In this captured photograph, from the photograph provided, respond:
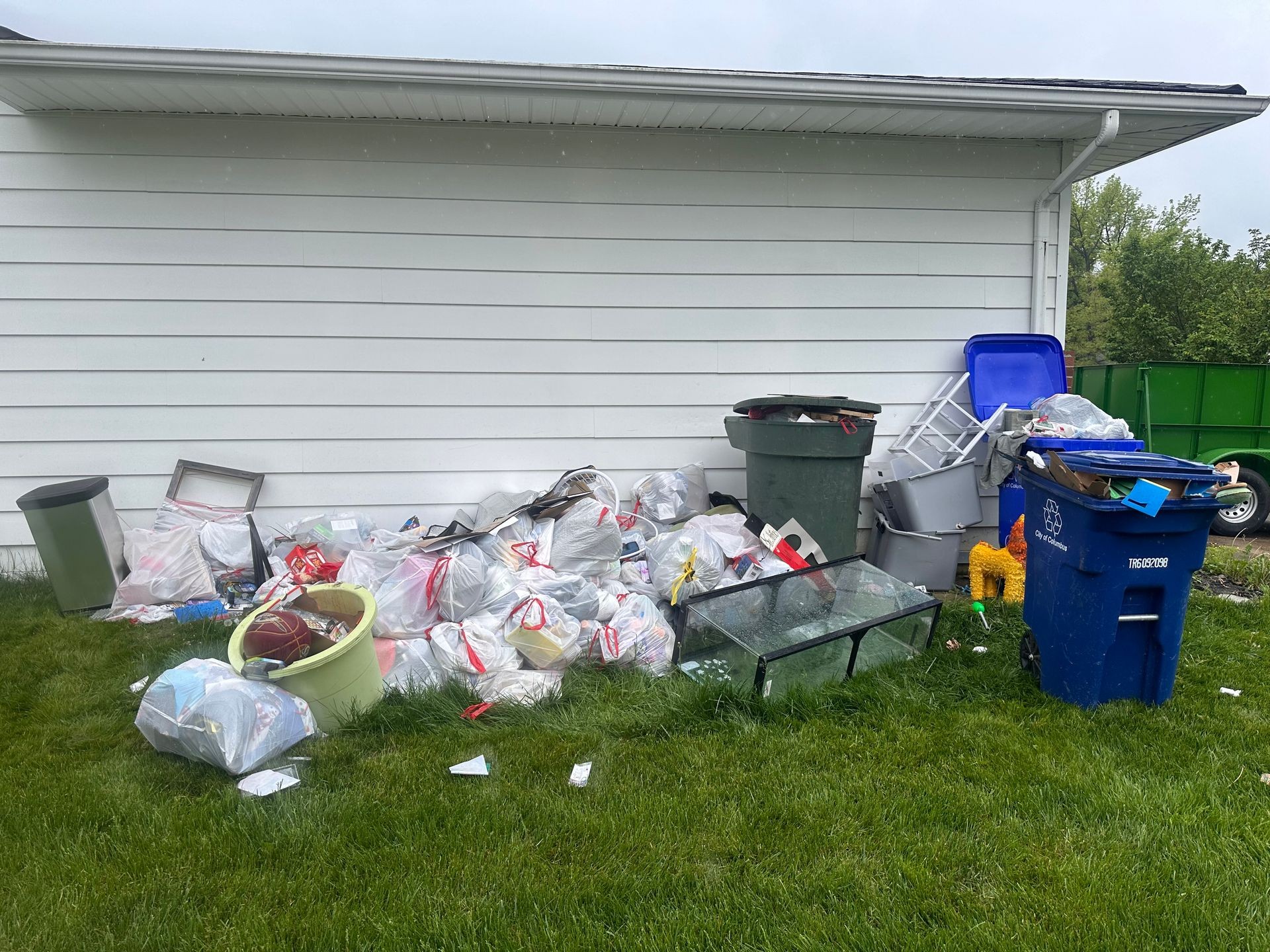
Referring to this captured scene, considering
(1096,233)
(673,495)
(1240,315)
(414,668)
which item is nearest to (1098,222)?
(1096,233)

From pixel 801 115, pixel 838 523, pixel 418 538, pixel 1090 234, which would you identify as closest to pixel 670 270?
pixel 801 115

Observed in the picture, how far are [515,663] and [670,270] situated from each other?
2.85 m

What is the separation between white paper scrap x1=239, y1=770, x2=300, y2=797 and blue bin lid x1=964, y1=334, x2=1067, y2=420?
180 inches

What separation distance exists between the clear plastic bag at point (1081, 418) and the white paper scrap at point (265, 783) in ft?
14.4

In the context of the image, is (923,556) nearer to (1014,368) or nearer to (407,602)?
Answer: (1014,368)

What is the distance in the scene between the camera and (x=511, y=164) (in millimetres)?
4820

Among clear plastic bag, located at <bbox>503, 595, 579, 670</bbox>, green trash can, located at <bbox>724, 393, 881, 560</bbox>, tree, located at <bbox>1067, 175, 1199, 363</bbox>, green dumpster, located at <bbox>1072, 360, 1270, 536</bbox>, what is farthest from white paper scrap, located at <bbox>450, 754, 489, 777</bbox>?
tree, located at <bbox>1067, 175, 1199, 363</bbox>

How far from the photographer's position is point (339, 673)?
9.74 ft

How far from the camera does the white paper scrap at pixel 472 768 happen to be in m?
2.71

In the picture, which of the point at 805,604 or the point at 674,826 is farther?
the point at 805,604

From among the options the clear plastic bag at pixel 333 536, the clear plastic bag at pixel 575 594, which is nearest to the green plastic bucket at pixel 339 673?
the clear plastic bag at pixel 575 594

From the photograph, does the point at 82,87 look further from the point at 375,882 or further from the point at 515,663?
the point at 375,882

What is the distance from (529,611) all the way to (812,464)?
1.96m

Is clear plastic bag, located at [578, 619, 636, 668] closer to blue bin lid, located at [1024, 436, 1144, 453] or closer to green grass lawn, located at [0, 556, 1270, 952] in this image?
green grass lawn, located at [0, 556, 1270, 952]
